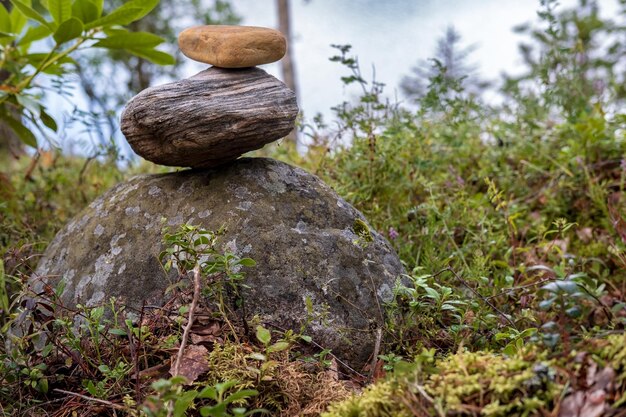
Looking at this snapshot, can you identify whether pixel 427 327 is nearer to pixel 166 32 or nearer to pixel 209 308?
pixel 209 308

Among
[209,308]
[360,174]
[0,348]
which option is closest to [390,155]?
[360,174]

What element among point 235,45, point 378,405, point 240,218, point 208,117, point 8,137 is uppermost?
point 235,45

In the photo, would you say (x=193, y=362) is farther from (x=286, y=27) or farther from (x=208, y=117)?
(x=286, y=27)

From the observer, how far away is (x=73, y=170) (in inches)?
269

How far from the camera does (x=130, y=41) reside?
428 centimetres

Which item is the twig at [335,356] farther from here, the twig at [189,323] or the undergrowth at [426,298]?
the twig at [189,323]

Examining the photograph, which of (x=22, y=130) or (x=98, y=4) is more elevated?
(x=98, y=4)

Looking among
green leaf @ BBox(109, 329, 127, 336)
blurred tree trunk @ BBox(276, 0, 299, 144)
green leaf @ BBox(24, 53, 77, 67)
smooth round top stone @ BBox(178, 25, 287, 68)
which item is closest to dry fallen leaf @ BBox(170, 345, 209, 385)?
green leaf @ BBox(109, 329, 127, 336)

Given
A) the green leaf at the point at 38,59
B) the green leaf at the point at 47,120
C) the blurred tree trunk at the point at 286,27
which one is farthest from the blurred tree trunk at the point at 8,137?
the blurred tree trunk at the point at 286,27

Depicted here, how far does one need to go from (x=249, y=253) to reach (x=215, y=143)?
1.95 feet

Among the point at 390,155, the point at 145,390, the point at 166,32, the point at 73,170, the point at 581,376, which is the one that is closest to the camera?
the point at 581,376

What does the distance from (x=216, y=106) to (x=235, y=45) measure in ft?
1.21

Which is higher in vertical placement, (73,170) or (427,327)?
(427,327)

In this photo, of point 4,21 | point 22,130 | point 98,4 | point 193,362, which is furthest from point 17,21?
point 193,362
